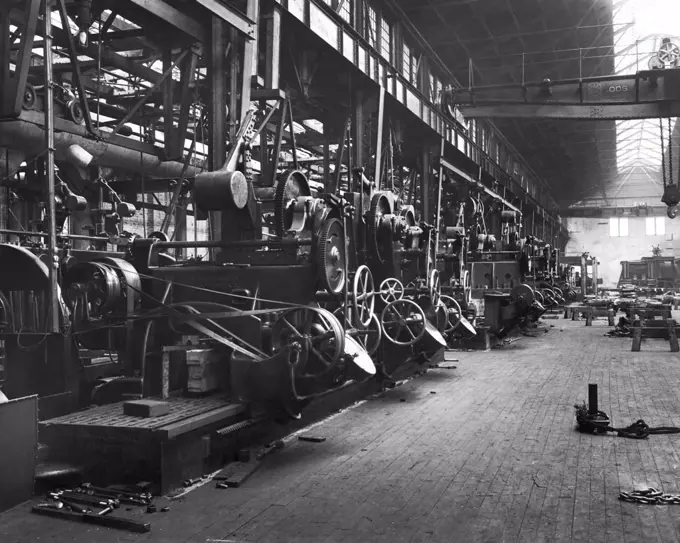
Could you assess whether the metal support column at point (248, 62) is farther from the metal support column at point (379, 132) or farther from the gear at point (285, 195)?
the metal support column at point (379, 132)

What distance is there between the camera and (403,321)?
24.6 feet

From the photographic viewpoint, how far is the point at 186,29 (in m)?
7.34

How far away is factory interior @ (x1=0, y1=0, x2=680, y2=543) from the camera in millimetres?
3941

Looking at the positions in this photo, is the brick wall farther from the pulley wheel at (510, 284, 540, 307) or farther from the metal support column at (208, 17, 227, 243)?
the metal support column at (208, 17, 227, 243)

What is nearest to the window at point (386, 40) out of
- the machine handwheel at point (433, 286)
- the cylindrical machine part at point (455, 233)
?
the cylindrical machine part at point (455, 233)

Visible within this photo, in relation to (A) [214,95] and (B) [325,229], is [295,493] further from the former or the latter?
(A) [214,95]

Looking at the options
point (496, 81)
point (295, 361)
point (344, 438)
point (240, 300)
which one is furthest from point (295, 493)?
point (496, 81)

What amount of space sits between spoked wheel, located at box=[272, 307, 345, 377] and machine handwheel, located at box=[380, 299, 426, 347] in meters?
1.78

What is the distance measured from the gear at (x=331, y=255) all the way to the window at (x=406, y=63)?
9478mm

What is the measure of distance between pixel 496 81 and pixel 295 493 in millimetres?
18226

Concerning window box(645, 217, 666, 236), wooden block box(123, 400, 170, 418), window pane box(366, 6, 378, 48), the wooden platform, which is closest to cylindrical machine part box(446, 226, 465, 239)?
window pane box(366, 6, 378, 48)

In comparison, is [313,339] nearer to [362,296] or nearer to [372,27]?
[362,296]

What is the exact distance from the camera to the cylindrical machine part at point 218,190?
6289 mm

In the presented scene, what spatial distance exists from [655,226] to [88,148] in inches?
1760
